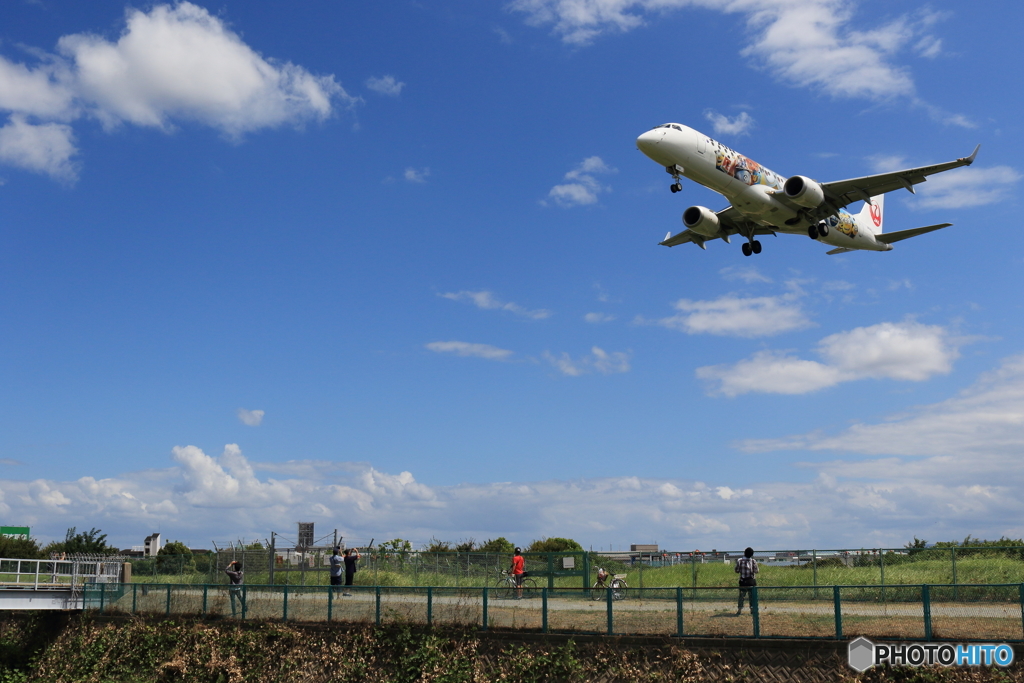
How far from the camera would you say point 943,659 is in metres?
15.1

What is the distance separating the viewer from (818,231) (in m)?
34.4

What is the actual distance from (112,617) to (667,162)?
931 inches

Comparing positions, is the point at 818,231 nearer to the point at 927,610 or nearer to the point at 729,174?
the point at 729,174

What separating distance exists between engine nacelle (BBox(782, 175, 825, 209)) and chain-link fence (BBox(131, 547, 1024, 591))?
41.1 feet

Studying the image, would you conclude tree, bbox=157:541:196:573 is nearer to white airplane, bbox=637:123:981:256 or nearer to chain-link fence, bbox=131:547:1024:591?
chain-link fence, bbox=131:547:1024:591

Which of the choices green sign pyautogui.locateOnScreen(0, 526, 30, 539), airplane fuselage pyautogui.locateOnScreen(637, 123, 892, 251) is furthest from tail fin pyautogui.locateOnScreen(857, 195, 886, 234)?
green sign pyautogui.locateOnScreen(0, 526, 30, 539)

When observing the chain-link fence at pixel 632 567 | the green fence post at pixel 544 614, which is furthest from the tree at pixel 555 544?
the green fence post at pixel 544 614

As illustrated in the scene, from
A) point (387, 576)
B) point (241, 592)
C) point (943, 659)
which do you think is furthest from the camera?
point (387, 576)

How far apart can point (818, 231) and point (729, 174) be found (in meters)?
6.14

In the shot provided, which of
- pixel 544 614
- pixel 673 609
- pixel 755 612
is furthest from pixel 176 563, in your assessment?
pixel 755 612

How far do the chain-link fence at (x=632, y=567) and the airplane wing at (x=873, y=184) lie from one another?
13.2 metres

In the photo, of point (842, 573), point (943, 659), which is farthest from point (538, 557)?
point (943, 659)

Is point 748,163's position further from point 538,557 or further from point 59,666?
point 59,666

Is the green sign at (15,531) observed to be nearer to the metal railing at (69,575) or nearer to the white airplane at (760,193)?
the metal railing at (69,575)
